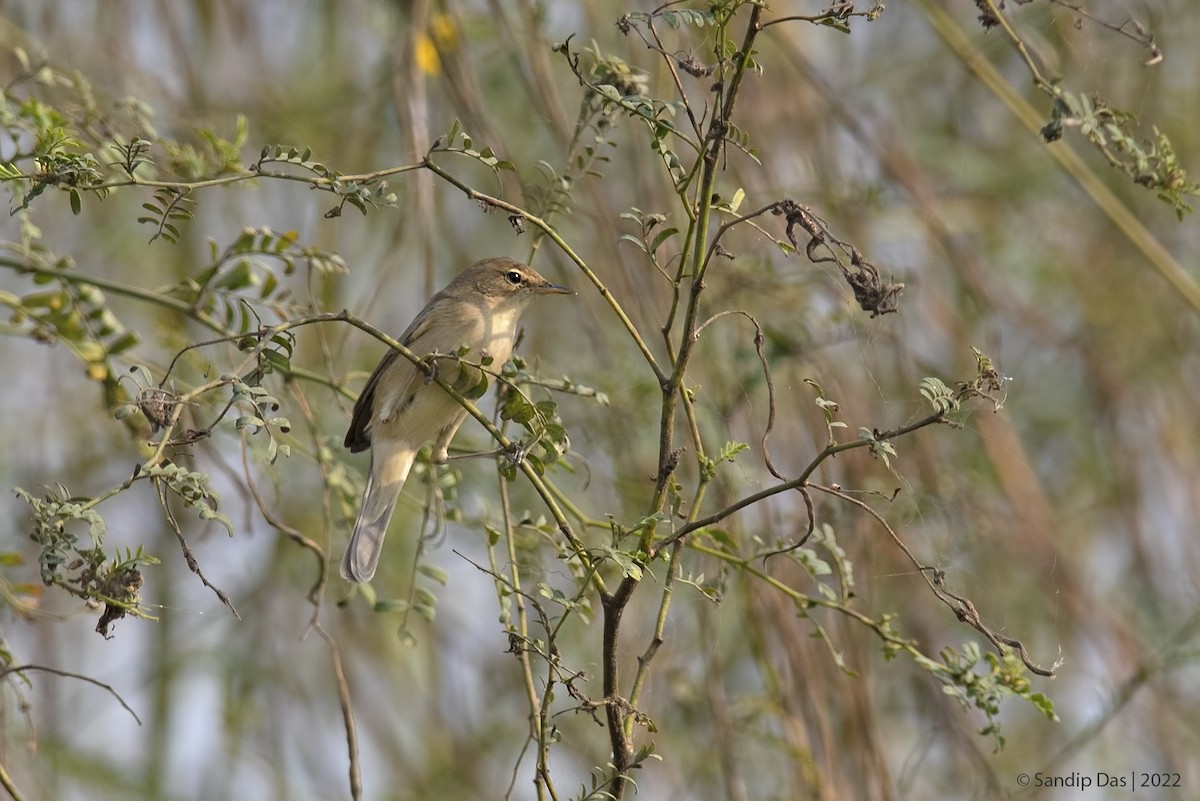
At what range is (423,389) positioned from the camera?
3625mm

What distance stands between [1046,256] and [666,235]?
4683 millimetres

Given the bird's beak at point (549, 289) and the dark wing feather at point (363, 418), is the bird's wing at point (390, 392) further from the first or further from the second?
the bird's beak at point (549, 289)

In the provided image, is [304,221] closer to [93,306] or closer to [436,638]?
[436,638]

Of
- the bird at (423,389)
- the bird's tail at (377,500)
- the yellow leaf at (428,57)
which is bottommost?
the bird's tail at (377,500)

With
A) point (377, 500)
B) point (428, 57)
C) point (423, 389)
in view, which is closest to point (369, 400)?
point (423, 389)

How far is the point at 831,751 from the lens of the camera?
153 inches

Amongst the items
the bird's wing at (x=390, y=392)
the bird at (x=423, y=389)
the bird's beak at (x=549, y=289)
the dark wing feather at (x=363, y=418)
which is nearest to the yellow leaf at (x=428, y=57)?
the bird at (x=423, y=389)

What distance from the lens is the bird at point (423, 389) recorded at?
3.47m

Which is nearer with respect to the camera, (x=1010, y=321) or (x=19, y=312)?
(x=19, y=312)

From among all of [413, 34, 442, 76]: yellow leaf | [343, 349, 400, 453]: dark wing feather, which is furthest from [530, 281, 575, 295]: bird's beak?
[413, 34, 442, 76]: yellow leaf

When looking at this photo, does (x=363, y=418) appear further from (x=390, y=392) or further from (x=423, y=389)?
(x=423, y=389)

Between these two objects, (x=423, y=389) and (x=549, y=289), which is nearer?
(x=423, y=389)

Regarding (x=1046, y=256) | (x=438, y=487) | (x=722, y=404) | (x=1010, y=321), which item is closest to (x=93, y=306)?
(x=438, y=487)

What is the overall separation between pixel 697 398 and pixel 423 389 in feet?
2.58
